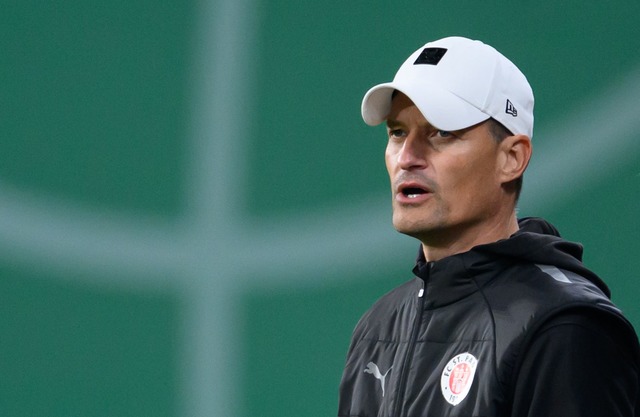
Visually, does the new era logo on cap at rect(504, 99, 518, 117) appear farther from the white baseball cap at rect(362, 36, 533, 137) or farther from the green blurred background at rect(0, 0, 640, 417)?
the green blurred background at rect(0, 0, 640, 417)

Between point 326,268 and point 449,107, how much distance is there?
153 cm

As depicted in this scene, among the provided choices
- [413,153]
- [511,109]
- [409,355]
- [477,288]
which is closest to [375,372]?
[409,355]

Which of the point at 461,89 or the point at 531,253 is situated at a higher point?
the point at 461,89

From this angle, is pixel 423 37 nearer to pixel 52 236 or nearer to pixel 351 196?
pixel 351 196

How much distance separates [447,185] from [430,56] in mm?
244

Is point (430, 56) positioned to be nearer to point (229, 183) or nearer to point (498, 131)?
point (498, 131)

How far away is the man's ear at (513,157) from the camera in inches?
70.2

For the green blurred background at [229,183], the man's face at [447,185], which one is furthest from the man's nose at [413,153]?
the green blurred background at [229,183]

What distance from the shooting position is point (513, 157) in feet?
5.88

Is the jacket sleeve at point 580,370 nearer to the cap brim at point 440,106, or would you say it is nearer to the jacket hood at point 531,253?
the jacket hood at point 531,253

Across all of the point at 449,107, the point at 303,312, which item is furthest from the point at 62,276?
the point at 449,107

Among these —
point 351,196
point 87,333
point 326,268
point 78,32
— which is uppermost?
point 78,32

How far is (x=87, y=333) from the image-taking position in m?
3.20

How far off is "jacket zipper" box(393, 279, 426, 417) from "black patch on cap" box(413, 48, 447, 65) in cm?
37
